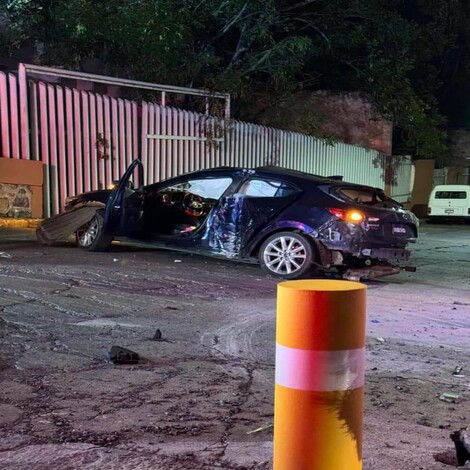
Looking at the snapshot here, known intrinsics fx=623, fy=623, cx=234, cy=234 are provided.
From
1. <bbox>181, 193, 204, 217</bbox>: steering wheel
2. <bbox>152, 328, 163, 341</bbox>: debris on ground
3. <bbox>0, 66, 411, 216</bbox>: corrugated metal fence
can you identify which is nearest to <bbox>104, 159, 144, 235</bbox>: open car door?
<bbox>181, 193, 204, 217</bbox>: steering wheel

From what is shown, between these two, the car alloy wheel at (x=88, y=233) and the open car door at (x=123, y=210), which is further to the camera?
the car alloy wheel at (x=88, y=233)

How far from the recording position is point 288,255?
8539 mm

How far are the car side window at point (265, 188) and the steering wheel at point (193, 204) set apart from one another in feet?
2.85

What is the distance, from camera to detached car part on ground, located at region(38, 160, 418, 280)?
327 inches

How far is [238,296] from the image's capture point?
7441 millimetres

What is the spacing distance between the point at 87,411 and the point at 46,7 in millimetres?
16578

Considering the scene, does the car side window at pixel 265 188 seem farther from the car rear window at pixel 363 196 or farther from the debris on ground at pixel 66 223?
the debris on ground at pixel 66 223

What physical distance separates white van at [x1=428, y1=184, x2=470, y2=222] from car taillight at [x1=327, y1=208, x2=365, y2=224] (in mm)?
17424

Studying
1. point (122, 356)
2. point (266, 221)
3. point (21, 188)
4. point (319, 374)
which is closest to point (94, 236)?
point (266, 221)

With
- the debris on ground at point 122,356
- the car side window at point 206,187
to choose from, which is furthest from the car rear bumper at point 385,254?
the debris on ground at point 122,356

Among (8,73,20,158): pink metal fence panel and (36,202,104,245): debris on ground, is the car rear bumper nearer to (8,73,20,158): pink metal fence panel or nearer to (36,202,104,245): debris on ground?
(36,202,104,245): debris on ground

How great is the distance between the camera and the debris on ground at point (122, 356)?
189 inches

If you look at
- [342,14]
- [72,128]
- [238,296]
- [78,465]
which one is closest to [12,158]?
[72,128]

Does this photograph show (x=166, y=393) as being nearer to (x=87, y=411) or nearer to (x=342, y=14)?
(x=87, y=411)
